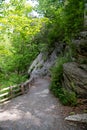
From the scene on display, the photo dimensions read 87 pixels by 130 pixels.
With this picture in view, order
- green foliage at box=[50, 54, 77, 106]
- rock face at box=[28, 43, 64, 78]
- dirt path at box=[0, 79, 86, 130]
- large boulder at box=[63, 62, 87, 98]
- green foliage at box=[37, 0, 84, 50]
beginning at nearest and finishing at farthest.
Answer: dirt path at box=[0, 79, 86, 130] → green foliage at box=[50, 54, 77, 106] → large boulder at box=[63, 62, 87, 98] → green foliage at box=[37, 0, 84, 50] → rock face at box=[28, 43, 64, 78]

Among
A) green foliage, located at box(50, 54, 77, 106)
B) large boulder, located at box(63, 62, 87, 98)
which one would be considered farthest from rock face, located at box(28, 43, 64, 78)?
large boulder, located at box(63, 62, 87, 98)

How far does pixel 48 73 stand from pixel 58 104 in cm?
1227

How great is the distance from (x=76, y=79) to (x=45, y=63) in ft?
45.8

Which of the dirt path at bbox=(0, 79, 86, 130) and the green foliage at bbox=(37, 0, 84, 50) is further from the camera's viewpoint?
the green foliage at bbox=(37, 0, 84, 50)

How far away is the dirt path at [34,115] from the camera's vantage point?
685 centimetres

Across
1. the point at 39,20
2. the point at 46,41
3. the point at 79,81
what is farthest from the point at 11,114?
the point at 46,41

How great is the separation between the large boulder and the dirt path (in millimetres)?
1299

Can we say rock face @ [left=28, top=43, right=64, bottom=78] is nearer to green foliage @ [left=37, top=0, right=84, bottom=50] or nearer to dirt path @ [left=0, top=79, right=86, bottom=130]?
green foliage @ [left=37, top=0, right=84, bottom=50]

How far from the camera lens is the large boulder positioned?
369 inches

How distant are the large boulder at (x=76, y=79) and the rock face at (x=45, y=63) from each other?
1086cm

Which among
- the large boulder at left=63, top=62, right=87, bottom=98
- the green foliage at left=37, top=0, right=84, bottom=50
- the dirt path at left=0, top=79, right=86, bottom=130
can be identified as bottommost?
the dirt path at left=0, top=79, right=86, bottom=130

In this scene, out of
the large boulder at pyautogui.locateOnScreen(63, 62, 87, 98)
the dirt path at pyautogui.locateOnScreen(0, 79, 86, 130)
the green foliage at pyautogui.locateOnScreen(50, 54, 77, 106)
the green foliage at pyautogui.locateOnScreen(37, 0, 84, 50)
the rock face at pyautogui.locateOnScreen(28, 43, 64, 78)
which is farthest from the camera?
the rock face at pyautogui.locateOnScreen(28, 43, 64, 78)

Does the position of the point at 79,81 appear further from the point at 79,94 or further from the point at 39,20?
the point at 39,20

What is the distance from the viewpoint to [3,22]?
10.3m
